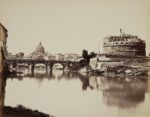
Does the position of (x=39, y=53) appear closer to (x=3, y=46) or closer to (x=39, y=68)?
(x=39, y=68)

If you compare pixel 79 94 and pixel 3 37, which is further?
pixel 3 37

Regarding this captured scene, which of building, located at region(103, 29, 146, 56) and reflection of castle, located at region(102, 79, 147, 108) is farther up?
building, located at region(103, 29, 146, 56)

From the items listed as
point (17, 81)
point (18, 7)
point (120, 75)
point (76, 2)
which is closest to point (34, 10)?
point (18, 7)

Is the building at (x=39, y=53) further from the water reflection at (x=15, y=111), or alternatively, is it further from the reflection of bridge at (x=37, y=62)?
the water reflection at (x=15, y=111)

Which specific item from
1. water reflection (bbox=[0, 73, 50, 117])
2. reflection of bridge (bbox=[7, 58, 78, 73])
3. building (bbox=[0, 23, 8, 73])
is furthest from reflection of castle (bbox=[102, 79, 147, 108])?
building (bbox=[0, 23, 8, 73])

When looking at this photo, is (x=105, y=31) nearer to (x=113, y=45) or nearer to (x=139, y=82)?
(x=113, y=45)

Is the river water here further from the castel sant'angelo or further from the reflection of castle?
the castel sant'angelo

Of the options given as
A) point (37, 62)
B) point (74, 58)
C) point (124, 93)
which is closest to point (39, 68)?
point (37, 62)
